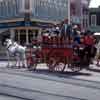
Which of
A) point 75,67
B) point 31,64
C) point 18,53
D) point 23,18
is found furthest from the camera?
point 23,18

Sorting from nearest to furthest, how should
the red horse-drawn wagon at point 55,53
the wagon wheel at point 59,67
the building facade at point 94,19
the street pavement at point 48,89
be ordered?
the street pavement at point 48,89 → the red horse-drawn wagon at point 55,53 → the wagon wheel at point 59,67 → the building facade at point 94,19

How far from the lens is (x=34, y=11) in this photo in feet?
152

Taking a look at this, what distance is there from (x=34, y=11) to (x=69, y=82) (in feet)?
107

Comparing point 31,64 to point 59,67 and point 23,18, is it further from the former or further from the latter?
point 23,18

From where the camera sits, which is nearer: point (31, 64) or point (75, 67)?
point (75, 67)

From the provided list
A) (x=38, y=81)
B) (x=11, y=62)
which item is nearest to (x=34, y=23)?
(x=11, y=62)

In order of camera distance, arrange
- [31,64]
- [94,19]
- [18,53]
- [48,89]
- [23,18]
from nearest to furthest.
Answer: [48,89], [31,64], [18,53], [23,18], [94,19]

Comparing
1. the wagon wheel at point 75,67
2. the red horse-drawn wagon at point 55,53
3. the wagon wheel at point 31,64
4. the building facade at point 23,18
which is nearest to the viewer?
the red horse-drawn wagon at point 55,53

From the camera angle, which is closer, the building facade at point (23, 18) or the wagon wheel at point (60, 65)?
the wagon wheel at point (60, 65)

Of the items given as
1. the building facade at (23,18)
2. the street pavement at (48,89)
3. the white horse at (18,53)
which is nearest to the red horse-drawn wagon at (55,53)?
the white horse at (18,53)

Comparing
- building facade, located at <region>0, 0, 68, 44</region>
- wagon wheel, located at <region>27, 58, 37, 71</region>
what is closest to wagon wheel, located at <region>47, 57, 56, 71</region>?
wagon wheel, located at <region>27, 58, 37, 71</region>

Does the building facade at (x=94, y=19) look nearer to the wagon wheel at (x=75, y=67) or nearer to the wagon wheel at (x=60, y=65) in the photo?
the wagon wheel at (x=60, y=65)

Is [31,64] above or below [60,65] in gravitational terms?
below

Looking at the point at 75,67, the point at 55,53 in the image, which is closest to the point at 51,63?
the point at 55,53
